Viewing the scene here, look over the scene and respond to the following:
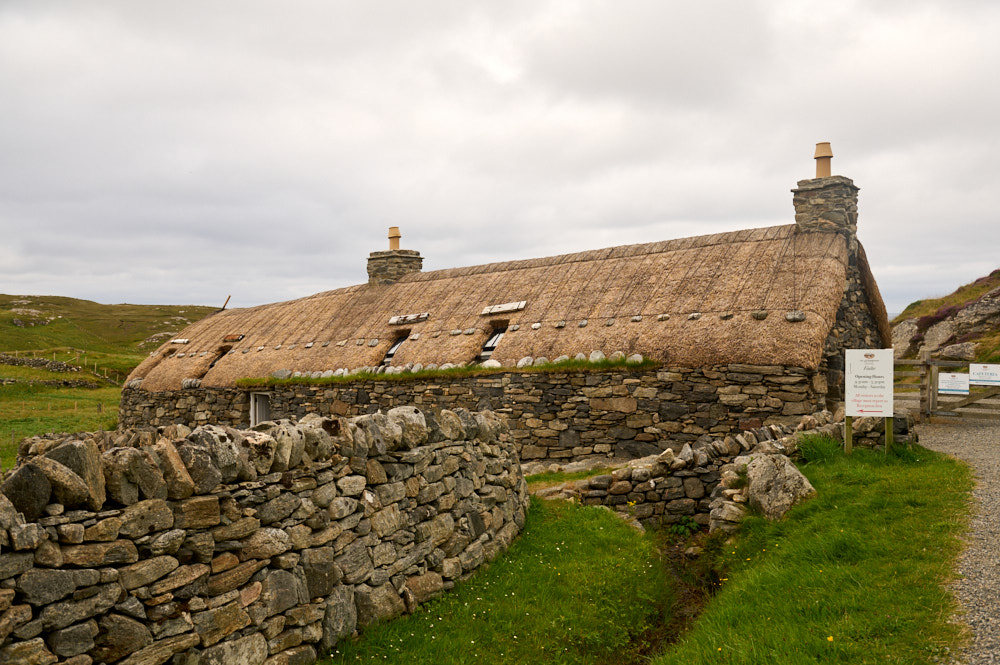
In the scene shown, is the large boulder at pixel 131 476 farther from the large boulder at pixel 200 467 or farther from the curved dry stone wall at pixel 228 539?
the large boulder at pixel 200 467

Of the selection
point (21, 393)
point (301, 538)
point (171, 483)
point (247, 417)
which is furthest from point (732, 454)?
point (21, 393)

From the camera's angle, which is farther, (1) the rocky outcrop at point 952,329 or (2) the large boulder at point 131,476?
(1) the rocky outcrop at point 952,329

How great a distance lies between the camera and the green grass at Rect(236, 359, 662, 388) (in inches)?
512

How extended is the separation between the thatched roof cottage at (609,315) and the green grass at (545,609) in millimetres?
4958

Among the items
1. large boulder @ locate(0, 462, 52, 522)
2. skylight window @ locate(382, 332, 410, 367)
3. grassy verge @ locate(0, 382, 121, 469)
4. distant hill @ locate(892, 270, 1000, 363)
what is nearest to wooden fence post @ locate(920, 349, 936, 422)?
distant hill @ locate(892, 270, 1000, 363)

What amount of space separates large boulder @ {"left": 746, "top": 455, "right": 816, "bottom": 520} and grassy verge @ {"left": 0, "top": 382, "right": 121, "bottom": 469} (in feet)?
46.3

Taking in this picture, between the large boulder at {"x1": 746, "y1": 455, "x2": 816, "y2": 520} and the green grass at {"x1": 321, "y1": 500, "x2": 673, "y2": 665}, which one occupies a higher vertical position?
the large boulder at {"x1": 746, "y1": 455, "x2": 816, "y2": 520}

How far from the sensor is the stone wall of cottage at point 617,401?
1177 centimetres

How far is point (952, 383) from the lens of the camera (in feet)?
47.1

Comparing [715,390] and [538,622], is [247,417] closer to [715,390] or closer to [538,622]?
[715,390]

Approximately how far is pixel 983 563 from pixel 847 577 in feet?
3.62

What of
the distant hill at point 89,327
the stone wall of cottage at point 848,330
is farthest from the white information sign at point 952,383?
the distant hill at point 89,327

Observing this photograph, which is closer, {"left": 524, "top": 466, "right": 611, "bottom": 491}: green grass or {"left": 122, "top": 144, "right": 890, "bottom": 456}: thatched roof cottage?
{"left": 524, "top": 466, "right": 611, "bottom": 491}: green grass

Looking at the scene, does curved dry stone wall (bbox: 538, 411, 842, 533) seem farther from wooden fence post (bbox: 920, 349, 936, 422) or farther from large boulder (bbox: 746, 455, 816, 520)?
wooden fence post (bbox: 920, 349, 936, 422)
